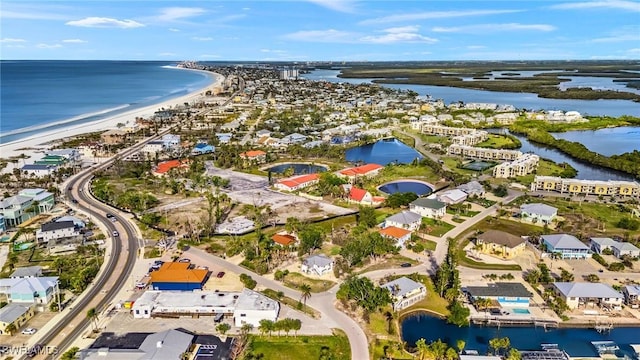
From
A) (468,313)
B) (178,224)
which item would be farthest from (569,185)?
(178,224)

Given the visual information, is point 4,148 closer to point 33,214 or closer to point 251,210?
point 33,214

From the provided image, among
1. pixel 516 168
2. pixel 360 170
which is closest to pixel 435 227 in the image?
pixel 360 170

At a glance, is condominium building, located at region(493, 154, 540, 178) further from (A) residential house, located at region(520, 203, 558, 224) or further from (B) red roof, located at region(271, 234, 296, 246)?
(B) red roof, located at region(271, 234, 296, 246)

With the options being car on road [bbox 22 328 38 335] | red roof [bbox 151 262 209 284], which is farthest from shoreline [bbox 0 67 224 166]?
car on road [bbox 22 328 38 335]

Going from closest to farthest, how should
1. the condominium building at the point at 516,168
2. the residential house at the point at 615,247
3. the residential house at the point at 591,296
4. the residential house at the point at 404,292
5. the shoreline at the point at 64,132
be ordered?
the residential house at the point at 404,292 < the residential house at the point at 591,296 < the residential house at the point at 615,247 < the condominium building at the point at 516,168 < the shoreline at the point at 64,132

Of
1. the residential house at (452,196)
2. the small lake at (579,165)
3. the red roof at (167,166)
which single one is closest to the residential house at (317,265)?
the residential house at (452,196)

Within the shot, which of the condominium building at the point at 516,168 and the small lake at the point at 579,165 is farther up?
the condominium building at the point at 516,168

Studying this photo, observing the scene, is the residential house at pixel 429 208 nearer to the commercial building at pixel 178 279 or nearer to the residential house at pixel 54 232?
the commercial building at pixel 178 279
